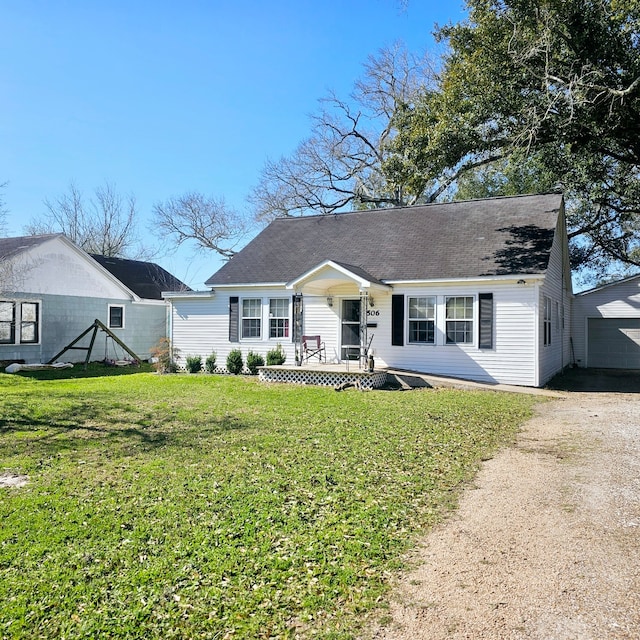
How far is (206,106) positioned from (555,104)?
33.6 ft

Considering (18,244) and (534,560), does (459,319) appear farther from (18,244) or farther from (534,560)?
(18,244)

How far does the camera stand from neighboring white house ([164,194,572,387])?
13.8 m

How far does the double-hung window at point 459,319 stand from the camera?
14125 millimetres

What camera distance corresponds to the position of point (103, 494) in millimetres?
5219

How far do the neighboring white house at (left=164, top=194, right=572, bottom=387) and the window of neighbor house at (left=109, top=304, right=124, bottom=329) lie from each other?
4.37 m

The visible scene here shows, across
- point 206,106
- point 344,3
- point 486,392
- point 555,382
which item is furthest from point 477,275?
point 206,106

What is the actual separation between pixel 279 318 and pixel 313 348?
156 centimetres

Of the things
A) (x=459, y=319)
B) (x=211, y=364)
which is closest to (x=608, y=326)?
(x=459, y=319)

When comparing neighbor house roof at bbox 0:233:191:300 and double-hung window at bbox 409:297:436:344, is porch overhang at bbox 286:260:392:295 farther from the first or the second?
neighbor house roof at bbox 0:233:191:300

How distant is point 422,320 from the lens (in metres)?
14.7

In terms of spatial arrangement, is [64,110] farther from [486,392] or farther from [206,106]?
[486,392]

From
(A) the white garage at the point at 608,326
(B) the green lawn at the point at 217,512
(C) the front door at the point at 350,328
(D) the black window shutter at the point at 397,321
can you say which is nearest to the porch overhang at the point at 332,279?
(D) the black window shutter at the point at 397,321

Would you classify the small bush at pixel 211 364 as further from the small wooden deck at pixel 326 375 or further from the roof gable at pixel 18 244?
the roof gable at pixel 18 244

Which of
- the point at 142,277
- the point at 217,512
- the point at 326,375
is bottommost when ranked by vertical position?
the point at 217,512
